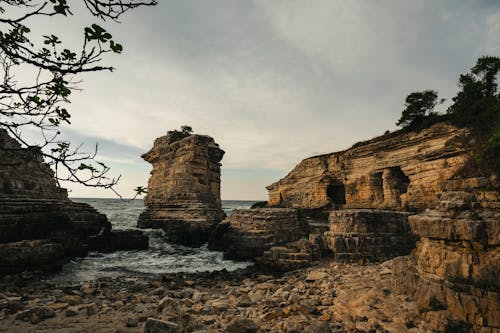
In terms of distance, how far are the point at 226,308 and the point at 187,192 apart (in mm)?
17920

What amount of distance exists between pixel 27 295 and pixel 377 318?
989 centimetres

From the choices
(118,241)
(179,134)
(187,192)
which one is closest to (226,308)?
(118,241)

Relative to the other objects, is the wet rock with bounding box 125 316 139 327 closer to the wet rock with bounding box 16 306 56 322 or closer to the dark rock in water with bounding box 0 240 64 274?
the wet rock with bounding box 16 306 56 322

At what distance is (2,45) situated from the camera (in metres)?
2.83

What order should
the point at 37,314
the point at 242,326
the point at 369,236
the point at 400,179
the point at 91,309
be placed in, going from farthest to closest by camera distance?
the point at 400,179 → the point at 369,236 → the point at 91,309 → the point at 37,314 → the point at 242,326

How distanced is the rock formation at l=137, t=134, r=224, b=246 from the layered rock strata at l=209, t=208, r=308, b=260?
4741mm

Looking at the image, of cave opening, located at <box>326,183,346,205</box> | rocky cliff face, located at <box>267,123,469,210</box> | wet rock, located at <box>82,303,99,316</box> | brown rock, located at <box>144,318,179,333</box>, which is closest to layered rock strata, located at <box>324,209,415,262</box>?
rocky cliff face, located at <box>267,123,469,210</box>

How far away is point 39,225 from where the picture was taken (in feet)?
45.3

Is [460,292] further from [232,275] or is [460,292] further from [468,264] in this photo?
[232,275]

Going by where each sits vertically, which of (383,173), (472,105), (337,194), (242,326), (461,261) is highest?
(472,105)

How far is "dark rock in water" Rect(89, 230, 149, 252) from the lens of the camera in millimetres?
16797

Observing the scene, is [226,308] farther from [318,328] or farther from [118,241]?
[118,241]

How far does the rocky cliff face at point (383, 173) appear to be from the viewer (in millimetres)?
19750

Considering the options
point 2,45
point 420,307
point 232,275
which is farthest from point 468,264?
point 232,275
